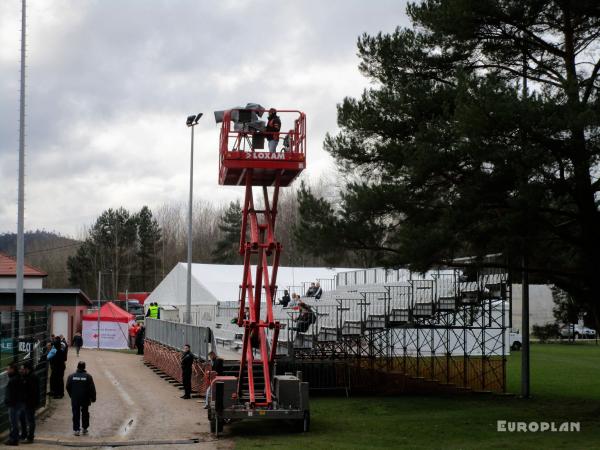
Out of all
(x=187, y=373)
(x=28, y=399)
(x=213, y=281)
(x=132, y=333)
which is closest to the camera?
(x=28, y=399)

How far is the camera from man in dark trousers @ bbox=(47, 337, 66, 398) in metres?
23.2

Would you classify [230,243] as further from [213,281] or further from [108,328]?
[213,281]

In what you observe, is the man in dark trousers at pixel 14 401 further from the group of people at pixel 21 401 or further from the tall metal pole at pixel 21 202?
the tall metal pole at pixel 21 202

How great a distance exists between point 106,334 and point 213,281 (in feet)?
→ 31.4

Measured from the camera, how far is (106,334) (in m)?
51.3

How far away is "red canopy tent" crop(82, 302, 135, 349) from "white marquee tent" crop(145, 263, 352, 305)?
2.71 m

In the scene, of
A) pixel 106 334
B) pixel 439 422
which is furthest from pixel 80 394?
pixel 106 334

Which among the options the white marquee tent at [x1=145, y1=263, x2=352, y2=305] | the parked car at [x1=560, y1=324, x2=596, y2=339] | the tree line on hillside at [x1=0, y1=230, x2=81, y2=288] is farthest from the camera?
the tree line on hillside at [x1=0, y1=230, x2=81, y2=288]

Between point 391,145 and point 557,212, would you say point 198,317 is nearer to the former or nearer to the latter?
point 391,145

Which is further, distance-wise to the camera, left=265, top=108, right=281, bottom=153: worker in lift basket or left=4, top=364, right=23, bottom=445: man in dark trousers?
left=265, top=108, right=281, bottom=153: worker in lift basket

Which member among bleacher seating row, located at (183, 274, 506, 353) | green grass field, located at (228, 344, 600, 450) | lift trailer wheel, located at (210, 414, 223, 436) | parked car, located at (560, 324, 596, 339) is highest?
bleacher seating row, located at (183, 274, 506, 353)

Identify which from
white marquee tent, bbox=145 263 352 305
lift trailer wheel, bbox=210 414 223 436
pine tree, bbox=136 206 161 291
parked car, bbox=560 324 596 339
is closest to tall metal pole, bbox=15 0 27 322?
lift trailer wheel, bbox=210 414 223 436

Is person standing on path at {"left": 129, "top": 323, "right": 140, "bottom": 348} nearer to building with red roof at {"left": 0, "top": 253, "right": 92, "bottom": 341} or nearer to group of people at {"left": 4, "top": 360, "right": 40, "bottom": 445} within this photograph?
building with red roof at {"left": 0, "top": 253, "right": 92, "bottom": 341}

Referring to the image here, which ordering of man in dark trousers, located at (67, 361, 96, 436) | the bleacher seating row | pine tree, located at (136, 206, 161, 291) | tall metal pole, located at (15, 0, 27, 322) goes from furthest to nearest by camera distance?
1. pine tree, located at (136, 206, 161, 291)
2. the bleacher seating row
3. tall metal pole, located at (15, 0, 27, 322)
4. man in dark trousers, located at (67, 361, 96, 436)
